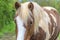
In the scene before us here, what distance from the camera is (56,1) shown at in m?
15.8

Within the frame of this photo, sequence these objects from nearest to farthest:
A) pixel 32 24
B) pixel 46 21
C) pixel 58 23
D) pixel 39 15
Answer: pixel 32 24
pixel 39 15
pixel 46 21
pixel 58 23

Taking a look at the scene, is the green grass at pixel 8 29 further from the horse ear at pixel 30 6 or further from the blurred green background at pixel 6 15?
the horse ear at pixel 30 6

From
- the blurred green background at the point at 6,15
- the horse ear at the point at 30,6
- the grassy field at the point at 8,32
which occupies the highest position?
the horse ear at the point at 30,6

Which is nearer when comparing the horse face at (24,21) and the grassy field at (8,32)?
the horse face at (24,21)

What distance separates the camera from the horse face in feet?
Result: 13.5

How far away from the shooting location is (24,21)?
4188 millimetres

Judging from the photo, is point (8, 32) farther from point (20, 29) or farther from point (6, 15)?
point (20, 29)

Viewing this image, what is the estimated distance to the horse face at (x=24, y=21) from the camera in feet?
13.5

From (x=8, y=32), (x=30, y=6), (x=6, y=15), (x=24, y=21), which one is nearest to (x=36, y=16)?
(x=30, y=6)

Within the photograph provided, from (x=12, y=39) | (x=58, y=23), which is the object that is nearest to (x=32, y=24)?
(x=58, y=23)

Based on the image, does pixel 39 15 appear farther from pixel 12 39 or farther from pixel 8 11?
pixel 8 11

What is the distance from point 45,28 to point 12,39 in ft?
13.7

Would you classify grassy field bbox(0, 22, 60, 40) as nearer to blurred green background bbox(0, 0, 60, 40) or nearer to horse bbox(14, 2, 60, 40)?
blurred green background bbox(0, 0, 60, 40)

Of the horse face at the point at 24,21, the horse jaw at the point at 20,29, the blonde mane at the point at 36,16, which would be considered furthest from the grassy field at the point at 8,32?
the horse jaw at the point at 20,29
